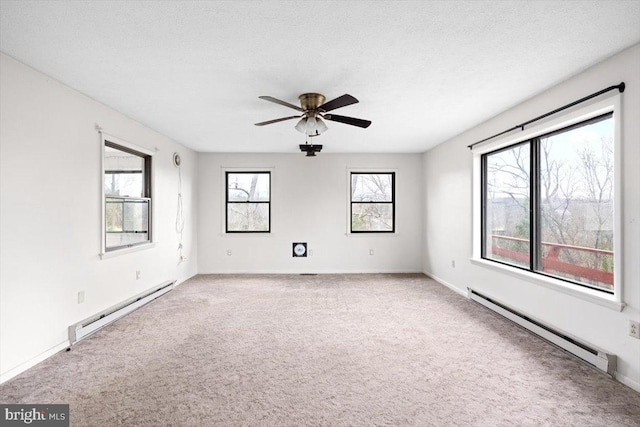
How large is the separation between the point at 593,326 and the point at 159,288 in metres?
5.07

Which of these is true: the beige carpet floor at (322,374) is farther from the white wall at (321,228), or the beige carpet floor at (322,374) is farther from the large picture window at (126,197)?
the white wall at (321,228)

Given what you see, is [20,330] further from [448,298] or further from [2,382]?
[448,298]

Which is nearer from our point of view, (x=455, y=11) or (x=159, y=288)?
(x=455, y=11)

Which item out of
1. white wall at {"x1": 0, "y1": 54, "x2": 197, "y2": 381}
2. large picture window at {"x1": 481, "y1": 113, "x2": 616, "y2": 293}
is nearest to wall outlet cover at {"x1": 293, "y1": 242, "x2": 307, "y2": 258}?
white wall at {"x1": 0, "y1": 54, "x2": 197, "y2": 381}

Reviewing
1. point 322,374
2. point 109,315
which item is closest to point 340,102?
point 322,374

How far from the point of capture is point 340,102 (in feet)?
9.30

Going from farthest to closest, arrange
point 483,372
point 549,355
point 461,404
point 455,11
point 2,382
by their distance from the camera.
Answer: point 549,355 < point 483,372 < point 2,382 < point 461,404 < point 455,11

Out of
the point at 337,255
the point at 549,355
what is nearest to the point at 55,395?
the point at 549,355

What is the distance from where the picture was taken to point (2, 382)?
7.72ft

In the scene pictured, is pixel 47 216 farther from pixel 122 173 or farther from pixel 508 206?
pixel 508 206

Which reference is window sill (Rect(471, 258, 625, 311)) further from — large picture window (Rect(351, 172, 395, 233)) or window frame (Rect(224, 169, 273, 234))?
window frame (Rect(224, 169, 273, 234))

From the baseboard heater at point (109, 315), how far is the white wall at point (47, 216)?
0.07 metres

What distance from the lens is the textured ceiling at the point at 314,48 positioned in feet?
6.30

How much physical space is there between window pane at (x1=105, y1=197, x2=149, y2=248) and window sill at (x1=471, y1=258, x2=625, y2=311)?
4.68m
